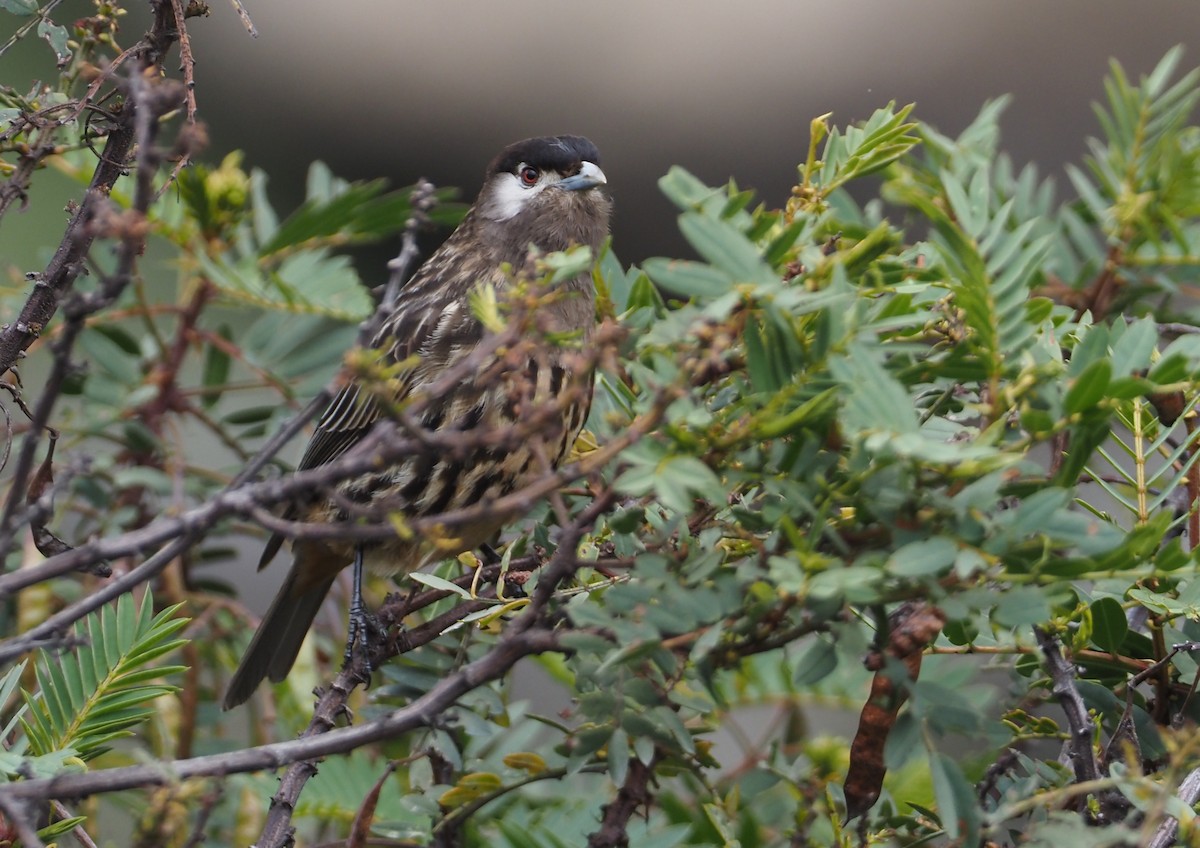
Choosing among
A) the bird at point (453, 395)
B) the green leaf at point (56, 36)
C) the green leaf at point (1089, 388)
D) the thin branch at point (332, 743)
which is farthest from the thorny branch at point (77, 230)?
the green leaf at point (1089, 388)

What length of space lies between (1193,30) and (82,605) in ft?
23.4

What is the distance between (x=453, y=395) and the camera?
2.63 meters

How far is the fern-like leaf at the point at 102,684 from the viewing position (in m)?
1.71

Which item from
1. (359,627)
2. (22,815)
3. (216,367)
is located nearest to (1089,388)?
(22,815)

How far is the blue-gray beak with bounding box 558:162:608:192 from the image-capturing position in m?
3.43

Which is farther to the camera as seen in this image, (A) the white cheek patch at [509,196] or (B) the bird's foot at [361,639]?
(A) the white cheek patch at [509,196]

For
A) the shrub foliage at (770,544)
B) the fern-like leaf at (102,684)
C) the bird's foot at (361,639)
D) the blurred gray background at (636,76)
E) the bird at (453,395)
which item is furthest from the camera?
the blurred gray background at (636,76)

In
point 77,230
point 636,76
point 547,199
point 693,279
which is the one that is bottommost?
point 693,279

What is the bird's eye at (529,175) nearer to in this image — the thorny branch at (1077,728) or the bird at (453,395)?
the bird at (453,395)

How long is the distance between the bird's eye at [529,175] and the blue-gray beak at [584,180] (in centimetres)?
9

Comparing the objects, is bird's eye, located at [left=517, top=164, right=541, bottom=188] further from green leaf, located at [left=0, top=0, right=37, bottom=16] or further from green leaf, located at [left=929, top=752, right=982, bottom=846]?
green leaf, located at [left=929, top=752, right=982, bottom=846]

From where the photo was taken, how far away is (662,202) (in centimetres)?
690

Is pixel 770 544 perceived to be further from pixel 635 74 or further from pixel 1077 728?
pixel 635 74

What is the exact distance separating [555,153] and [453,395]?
3.51 feet
